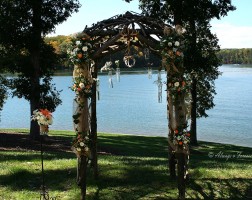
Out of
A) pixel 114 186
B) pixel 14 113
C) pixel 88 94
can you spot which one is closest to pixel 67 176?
pixel 114 186

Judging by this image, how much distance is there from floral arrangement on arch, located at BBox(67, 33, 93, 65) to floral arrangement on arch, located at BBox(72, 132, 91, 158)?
6.28ft

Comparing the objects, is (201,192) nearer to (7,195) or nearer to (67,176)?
(67,176)

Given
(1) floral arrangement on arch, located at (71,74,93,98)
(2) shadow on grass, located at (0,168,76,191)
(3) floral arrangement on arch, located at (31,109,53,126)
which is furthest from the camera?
(2) shadow on grass, located at (0,168,76,191)

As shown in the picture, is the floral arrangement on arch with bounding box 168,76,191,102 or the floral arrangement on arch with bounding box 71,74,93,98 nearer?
the floral arrangement on arch with bounding box 168,76,191,102

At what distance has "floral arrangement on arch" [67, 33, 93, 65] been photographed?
9352 mm

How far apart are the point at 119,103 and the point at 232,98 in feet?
75.7

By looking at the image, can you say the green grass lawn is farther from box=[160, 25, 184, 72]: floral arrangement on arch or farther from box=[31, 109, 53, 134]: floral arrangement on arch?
box=[160, 25, 184, 72]: floral arrangement on arch

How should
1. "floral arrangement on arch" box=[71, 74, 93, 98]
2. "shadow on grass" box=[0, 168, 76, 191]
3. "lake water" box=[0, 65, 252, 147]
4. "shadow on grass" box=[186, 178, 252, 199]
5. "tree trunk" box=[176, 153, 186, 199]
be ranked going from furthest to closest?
"lake water" box=[0, 65, 252, 147], "shadow on grass" box=[0, 168, 76, 191], "shadow on grass" box=[186, 178, 252, 199], "floral arrangement on arch" box=[71, 74, 93, 98], "tree trunk" box=[176, 153, 186, 199]

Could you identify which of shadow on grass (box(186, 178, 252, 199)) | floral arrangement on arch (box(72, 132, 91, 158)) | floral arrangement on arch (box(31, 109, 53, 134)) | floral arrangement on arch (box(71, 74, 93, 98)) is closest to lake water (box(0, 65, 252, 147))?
shadow on grass (box(186, 178, 252, 199))

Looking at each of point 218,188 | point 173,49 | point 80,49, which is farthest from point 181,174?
point 80,49

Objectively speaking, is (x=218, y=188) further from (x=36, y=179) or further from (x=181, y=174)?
(x=36, y=179)

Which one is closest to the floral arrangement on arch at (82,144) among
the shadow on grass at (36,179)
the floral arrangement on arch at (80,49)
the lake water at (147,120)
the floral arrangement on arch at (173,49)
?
the shadow on grass at (36,179)

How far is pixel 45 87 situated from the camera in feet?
71.2

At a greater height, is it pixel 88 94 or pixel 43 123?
pixel 88 94
